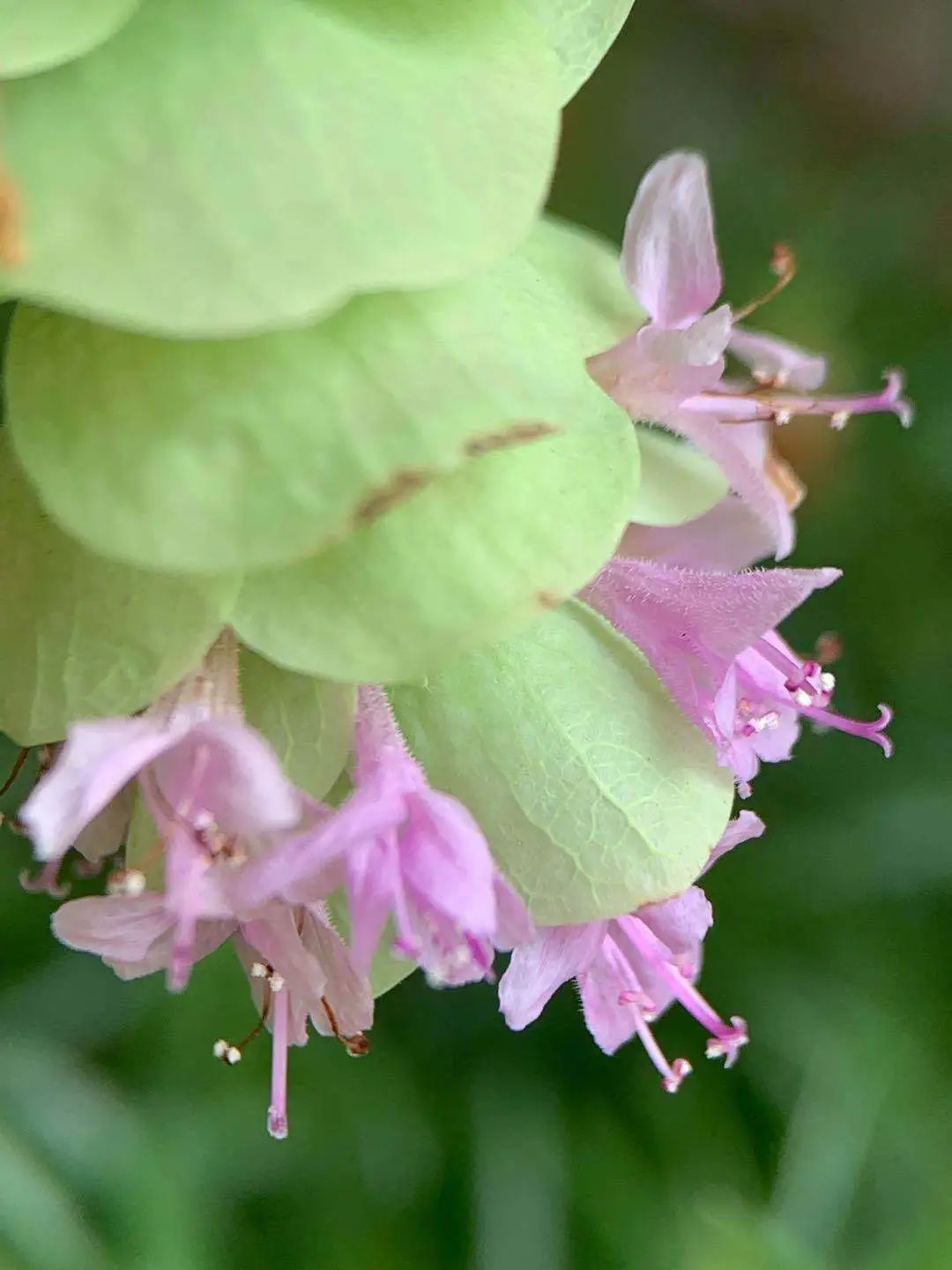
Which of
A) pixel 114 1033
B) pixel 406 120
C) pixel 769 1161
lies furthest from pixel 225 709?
pixel 769 1161

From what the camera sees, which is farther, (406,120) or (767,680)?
(767,680)

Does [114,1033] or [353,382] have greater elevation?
[353,382]

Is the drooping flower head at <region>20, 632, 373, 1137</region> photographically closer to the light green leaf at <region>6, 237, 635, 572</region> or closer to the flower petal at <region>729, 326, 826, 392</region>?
the light green leaf at <region>6, 237, 635, 572</region>

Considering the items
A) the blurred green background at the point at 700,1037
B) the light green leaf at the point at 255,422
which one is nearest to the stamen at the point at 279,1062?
the light green leaf at the point at 255,422

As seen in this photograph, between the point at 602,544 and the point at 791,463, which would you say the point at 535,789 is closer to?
the point at 602,544

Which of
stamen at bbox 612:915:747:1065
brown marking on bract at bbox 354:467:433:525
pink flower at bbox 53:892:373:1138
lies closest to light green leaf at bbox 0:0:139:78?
brown marking on bract at bbox 354:467:433:525

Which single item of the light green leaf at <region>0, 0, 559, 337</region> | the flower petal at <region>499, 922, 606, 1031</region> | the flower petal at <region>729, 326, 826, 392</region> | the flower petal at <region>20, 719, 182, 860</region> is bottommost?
the flower petal at <region>499, 922, 606, 1031</region>
